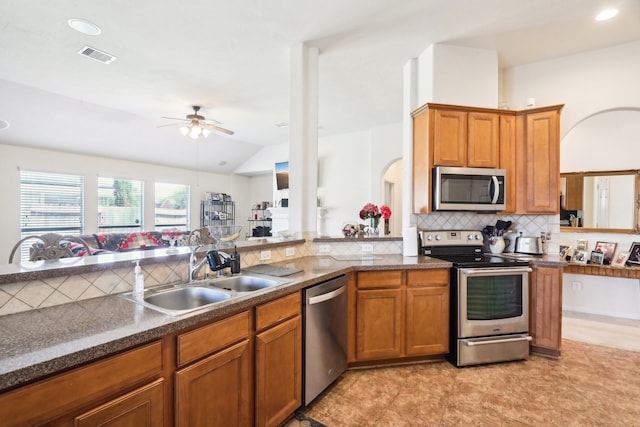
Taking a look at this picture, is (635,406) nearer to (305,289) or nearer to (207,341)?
(305,289)

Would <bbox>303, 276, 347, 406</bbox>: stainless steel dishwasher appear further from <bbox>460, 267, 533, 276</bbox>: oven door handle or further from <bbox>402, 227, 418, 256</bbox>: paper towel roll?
<bbox>460, 267, 533, 276</bbox>: oven door handle

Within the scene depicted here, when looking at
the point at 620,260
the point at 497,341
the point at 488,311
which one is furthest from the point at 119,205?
the point at 620,260

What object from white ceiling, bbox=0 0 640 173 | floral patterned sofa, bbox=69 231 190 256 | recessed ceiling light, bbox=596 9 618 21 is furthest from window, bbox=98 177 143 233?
recessed ceiling light, bbox=596 9 618 21

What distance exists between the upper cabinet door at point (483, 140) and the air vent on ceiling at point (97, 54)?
3.94 meters

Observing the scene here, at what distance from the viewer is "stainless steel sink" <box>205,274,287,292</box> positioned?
74.8 inches

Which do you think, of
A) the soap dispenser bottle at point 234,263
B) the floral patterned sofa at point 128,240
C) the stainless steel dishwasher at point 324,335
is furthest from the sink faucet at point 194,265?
the floral patterned sofa at point 128,240

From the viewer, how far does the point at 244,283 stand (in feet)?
6.58

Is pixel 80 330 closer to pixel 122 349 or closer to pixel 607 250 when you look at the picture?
pixel 122 349

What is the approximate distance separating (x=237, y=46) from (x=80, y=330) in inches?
116

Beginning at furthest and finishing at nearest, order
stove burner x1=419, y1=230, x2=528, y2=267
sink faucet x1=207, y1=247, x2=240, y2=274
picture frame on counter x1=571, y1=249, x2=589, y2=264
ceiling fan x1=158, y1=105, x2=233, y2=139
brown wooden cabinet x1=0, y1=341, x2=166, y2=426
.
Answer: ceiling fan x1=158, y1=105, x2=233, y2=139
picture frame on counter x1=571, y1=249, x2=589, y2=264
stove burner x1=419, y1=230, x2=528, y2=267
sink faucet x1=207, y1=247, x2=240, y2=274
brown wooden cabinet x1=0, y1=341, x2=166, y2=426

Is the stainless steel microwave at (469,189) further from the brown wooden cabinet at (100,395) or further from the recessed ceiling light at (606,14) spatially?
the brown wooden cabinet at (100,395)

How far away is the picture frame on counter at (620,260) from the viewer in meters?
3.62

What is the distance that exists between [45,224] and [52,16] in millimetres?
4629

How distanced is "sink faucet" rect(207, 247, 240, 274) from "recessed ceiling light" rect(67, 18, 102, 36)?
99.7 inches
